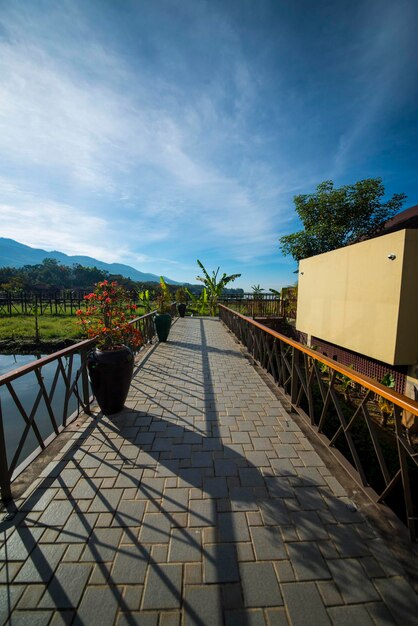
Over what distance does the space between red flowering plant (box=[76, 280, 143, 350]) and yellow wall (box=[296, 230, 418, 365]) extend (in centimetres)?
533

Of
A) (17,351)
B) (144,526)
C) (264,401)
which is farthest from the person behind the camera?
(17,351)

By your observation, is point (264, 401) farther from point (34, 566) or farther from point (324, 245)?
point (324, 245)

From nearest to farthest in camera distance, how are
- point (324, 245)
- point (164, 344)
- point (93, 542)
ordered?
1. point (93, 542)
2. point (164, 344)
3. point (324, 245)

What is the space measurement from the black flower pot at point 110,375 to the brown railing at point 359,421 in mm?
2369

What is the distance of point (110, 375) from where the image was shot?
3.47m

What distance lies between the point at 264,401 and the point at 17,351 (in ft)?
47.0

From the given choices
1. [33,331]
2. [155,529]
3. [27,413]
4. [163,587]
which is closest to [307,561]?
[163,587]

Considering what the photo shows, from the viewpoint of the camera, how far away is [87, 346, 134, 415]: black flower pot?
345 cm

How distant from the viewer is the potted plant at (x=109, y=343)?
11.4ft

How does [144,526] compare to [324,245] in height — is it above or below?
below

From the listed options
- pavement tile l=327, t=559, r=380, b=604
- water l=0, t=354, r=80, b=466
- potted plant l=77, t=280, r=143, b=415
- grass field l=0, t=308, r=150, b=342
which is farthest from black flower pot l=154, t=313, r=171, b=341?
pavement tile l=327, t=559, r=380, b=604

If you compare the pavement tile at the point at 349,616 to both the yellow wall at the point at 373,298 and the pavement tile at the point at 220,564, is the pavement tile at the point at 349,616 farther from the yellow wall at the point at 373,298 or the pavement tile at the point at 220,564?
the yellow wall at the point at 373,298

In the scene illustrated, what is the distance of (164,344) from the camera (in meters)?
8.67

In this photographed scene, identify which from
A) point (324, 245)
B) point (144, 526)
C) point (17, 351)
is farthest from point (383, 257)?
point (17, 351)
